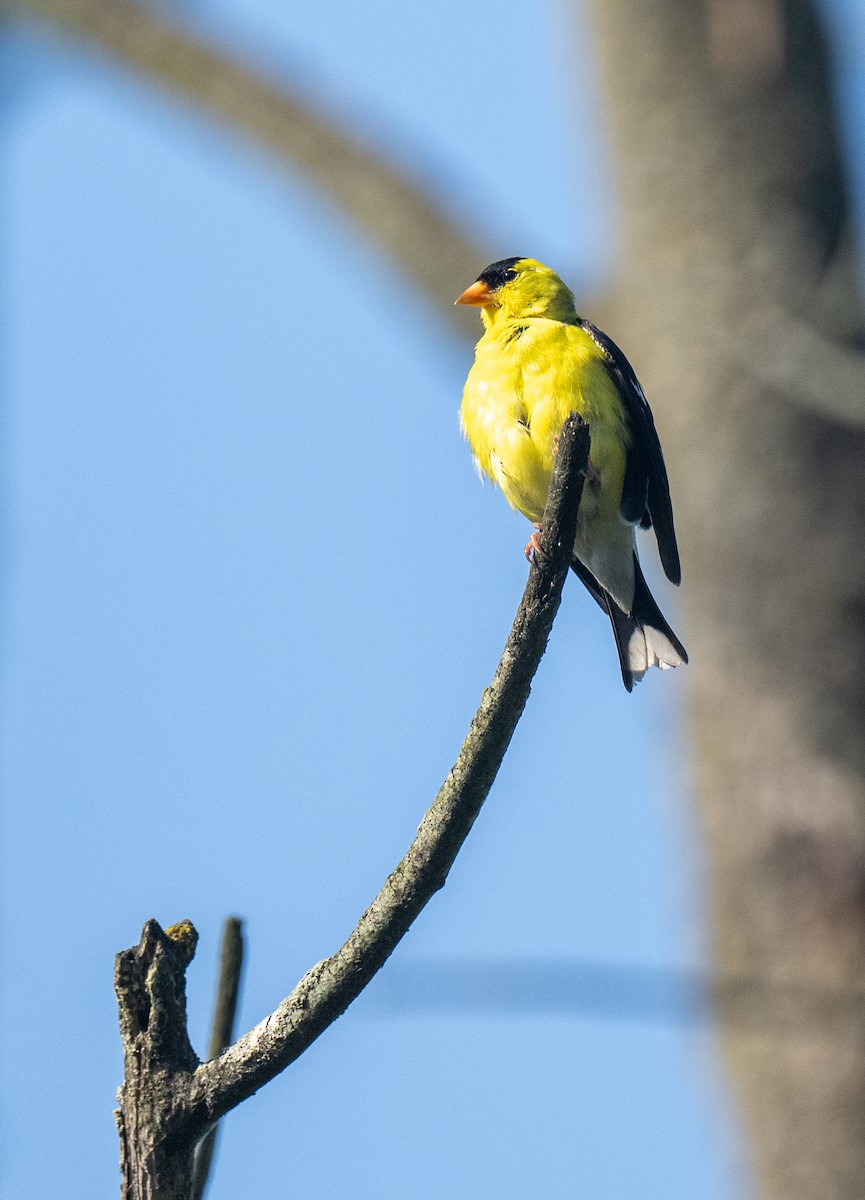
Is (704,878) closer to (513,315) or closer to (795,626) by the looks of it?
(795,626)

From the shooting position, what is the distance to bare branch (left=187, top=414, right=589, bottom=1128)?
2.00 meters

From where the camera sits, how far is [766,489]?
230 inches

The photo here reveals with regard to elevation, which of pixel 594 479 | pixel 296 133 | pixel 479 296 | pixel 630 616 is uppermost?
pixel 296 133

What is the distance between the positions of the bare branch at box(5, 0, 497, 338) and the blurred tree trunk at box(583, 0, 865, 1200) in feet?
3.63

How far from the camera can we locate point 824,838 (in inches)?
210

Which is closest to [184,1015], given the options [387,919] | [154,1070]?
[154,1070]

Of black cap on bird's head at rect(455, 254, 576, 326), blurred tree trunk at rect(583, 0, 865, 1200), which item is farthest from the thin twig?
black cap on bird's head at rect(455, 254, 576, 326)

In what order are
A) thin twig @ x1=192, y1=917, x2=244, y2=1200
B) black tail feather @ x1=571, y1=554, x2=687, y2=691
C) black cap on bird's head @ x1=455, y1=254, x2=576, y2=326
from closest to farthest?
thin twig @ x1=192, y1=917, x2=244, y2=1200
black tail feather @ x1=571, y1=554, x2=687, y2=691
black cap on bird's head @ x1=455, y1=254, x2=576, y2=326

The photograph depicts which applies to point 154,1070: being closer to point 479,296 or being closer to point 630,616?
point 630,616

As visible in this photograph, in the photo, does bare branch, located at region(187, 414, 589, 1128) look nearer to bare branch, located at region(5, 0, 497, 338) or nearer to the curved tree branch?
the curved tree branch

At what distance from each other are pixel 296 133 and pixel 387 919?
22.9 feet

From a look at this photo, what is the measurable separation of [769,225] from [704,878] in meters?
2.67

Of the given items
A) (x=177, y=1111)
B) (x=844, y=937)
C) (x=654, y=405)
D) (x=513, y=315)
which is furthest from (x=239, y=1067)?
(x=654, y=405)

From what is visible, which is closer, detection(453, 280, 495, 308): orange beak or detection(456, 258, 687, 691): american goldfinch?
detection(456, 258, 687, 691): american goldfinch
